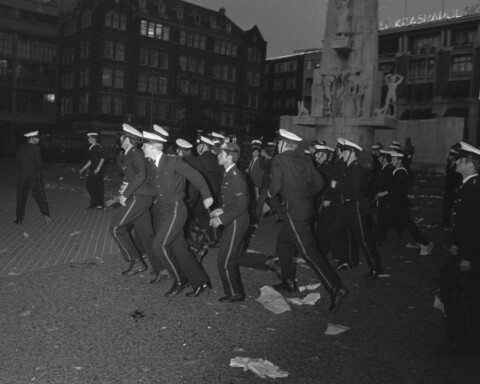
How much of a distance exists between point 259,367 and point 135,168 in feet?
12.6

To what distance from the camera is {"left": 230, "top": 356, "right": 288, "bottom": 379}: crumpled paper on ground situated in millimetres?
4457

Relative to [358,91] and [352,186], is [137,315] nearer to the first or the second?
[352,186]

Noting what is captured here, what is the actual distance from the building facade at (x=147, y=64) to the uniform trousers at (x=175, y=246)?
48.5 m

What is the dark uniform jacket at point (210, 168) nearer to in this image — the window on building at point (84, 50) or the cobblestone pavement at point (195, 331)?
the cobblestone pavement at point (195, 331)

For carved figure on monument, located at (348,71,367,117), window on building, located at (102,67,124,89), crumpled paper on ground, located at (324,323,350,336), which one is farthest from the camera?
window on building, located at (102,67,124,89)

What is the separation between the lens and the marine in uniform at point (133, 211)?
743 centimetres

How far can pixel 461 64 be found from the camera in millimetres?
58531

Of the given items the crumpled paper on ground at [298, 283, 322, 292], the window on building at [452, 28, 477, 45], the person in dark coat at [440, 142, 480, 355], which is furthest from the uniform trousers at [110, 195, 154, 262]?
the window on building at [452, 28, 477, 45]

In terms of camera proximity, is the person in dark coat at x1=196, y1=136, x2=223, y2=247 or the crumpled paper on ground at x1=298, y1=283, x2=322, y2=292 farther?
the person in dark coat at x1=196, y1=136, x2=223, y2=247

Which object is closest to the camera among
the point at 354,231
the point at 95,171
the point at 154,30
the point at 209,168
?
the point at 354,231

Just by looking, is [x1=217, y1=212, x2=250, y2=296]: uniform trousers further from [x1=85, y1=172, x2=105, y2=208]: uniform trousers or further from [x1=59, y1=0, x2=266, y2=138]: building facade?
[x1=59, y1=0, x2=266, y2=138]: building facade

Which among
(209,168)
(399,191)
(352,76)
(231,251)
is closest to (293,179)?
(231,251)

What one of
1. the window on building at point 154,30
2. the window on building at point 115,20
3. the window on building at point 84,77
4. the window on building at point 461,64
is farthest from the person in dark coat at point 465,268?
the window on building at point 154,30

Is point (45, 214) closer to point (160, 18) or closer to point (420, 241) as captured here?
point (420, 241)
